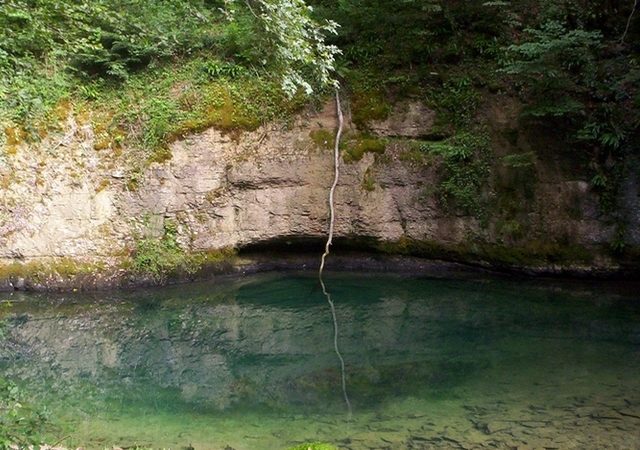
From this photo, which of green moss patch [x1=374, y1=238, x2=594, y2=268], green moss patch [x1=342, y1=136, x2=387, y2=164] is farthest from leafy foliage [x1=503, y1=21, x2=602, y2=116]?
green moss patch [x1=342, y1=136, x2=387, y2=164]

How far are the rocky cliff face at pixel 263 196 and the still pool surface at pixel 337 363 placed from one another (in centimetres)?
95

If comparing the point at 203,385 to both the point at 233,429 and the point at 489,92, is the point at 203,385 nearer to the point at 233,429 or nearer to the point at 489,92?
the point at 233,429

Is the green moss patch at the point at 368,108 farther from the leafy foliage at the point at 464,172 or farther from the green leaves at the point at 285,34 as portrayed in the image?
the green leaves at the point at 285,34

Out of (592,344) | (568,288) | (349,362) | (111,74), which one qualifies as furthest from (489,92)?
(111,74)

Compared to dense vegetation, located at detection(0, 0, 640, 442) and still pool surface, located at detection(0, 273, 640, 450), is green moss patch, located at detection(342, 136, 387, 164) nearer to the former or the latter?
dense vegetation, located at detection(0, 0, 640, 442)

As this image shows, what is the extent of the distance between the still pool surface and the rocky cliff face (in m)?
0.95

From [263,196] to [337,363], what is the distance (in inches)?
211

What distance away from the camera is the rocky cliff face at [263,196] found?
446 inches

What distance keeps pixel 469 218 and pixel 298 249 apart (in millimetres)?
3649

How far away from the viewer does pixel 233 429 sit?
598 centimetres

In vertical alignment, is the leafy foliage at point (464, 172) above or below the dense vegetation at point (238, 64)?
below

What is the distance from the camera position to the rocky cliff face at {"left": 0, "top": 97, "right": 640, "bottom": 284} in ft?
37.1

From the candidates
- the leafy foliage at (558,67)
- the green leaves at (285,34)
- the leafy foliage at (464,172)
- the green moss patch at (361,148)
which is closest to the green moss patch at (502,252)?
the leafy foliage at (464,172)

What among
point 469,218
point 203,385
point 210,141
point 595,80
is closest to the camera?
point 203,385
